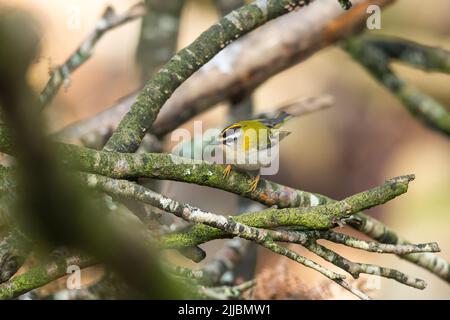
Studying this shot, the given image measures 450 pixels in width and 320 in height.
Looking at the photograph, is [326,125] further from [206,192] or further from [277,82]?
[206,192]

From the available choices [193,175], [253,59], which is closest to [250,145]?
[193,175]

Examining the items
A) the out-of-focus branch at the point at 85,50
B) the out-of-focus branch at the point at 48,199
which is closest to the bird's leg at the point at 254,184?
the out-of-focus branch at the point at 85,50

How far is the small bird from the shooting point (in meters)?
1.81

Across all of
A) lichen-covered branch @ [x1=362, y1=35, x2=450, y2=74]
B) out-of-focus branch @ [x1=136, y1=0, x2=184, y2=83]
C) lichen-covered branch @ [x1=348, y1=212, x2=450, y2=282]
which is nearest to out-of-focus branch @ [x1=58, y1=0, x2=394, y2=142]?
lichen-covered branch @ [x1=362, y1=35, x2=450, y2=74]

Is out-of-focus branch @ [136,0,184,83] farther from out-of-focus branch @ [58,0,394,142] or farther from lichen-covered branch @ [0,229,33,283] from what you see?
lichen-covered branch @ [0,229,33,283]

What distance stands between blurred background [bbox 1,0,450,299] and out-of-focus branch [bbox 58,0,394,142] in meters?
2.11

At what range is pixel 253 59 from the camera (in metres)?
3.34

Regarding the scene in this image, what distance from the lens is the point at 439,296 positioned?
15.7 feet

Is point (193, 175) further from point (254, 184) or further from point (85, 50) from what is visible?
point (85, 50)

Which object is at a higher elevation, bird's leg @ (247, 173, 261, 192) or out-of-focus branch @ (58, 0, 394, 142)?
out-of-focus branch @ (58, 0, 394, 142)

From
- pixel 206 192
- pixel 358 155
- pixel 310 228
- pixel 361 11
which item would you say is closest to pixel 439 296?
pixel 358 155

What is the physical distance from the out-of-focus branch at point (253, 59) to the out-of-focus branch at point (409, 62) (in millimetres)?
Result: 263

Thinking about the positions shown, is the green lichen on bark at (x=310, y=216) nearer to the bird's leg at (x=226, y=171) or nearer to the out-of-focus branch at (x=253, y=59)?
the bird's leg at (x=226, y=171)
